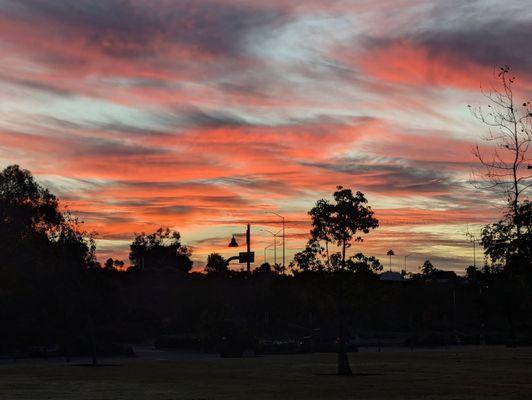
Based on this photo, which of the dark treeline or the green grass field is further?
the dark treeline

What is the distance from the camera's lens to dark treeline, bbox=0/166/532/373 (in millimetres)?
50844

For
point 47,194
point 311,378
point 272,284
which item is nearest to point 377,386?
point 311,378

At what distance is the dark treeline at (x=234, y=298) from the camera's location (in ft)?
167

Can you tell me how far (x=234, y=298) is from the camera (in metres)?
133

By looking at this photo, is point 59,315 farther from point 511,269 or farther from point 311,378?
point 511,269

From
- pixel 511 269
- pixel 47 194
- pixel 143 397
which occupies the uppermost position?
pixel 47 194

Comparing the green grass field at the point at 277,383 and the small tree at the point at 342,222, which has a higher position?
the small tree at the point at 342,222

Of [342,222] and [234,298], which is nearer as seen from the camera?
[342,222]

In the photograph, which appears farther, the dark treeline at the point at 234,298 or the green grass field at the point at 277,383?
the dark treeline at the point at 234,298

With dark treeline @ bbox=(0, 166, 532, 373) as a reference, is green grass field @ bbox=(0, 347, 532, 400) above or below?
below

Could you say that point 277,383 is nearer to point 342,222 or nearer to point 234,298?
point 342,222

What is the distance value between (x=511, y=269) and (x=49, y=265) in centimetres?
3909

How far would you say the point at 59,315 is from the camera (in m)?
78.2

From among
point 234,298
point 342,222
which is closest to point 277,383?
point 342,222
